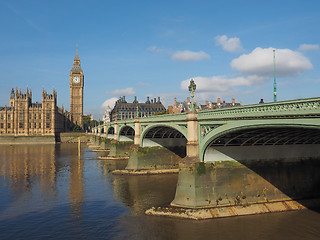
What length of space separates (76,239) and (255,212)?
14048mm

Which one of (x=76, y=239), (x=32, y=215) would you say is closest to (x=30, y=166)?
(x=32, y=215)

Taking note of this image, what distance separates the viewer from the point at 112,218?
23250 mm

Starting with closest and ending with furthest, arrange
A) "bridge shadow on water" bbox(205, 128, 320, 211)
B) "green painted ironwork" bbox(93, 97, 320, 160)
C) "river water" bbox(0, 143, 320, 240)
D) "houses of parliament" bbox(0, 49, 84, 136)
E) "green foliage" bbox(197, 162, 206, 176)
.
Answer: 1. "green painted ironwork" bbox(93, 97, 320, 160)
2. "river water" bbox(0, 143, 320, 240)
3. "green foliage" bbox(197, 162, 206, 176)
4. "bridge shadow on water" bbox(205, 128, 320, 211)
5. "houses of parliament" bbox(0, 49, 84, 136)

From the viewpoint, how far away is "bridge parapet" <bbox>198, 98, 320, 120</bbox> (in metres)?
15.3

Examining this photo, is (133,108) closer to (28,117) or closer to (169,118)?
(28,117)

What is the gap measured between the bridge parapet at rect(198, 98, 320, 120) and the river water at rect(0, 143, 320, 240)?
27.0 feet

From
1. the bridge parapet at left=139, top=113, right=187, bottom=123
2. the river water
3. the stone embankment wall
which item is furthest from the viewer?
the stone embankment wall

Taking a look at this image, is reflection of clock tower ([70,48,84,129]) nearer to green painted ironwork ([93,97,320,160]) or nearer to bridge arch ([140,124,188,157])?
bridge arch ([140,124,188,157])

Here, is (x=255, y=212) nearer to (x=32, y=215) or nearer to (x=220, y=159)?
(x=220, y=159)

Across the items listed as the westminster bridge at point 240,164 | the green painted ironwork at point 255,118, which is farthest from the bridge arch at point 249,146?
the green painted ironwork at point 255,118

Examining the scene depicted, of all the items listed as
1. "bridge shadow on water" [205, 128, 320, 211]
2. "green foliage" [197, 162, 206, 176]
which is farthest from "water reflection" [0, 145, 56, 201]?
"bridge shadow on water" [205, 128, 320, 211]

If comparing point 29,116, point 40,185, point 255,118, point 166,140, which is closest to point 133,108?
point 29,116

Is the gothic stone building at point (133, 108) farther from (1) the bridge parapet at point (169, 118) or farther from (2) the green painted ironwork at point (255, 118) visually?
(2) the green painted ironwork at point (255, 118)

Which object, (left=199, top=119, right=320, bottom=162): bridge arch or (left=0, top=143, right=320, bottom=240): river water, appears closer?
(left=0, top=143, right=320, bottom=240): river water
